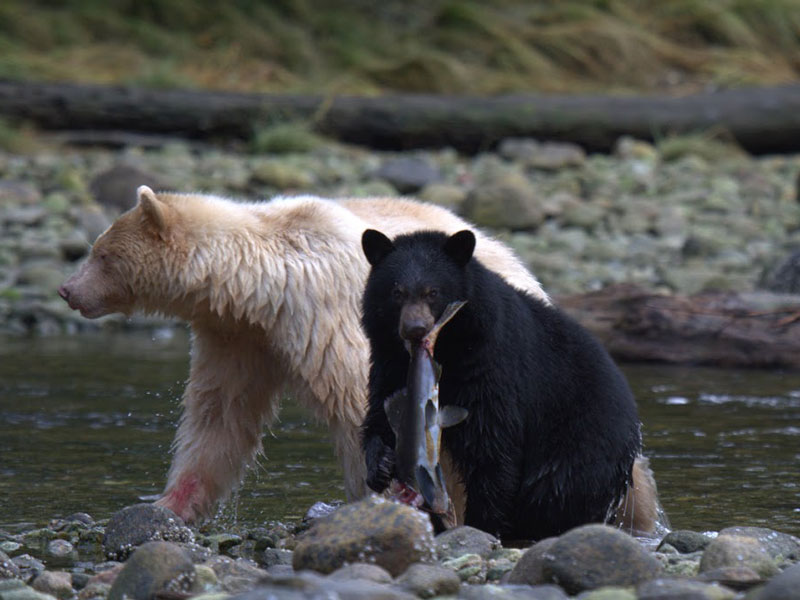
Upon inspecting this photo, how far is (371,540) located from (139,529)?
120 cm

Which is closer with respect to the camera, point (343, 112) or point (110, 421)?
point (110, 421)

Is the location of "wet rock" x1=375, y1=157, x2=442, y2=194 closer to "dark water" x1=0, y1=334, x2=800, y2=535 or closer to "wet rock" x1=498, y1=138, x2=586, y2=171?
"wet rock" x1=498, y1=138, x2=586, y2=171

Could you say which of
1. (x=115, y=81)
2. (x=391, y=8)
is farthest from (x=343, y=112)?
(x=391, y=8)

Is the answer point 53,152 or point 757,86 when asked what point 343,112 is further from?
point 757,86

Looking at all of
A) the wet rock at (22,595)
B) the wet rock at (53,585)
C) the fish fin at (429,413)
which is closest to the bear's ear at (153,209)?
the fish fin at (429,413)

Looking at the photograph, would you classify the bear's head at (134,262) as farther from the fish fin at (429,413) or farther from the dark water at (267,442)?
the fish fin at (429,413)

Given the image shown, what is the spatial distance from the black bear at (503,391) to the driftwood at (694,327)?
4.35m

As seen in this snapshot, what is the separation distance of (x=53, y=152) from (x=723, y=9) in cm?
1084

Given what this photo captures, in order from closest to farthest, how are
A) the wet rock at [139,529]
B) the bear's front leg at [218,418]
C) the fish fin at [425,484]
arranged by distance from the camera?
the fish fin at [425,484] < the wet rock at [139,529] < the bear's front leg at [218,418]

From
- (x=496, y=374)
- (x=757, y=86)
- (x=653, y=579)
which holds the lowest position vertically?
(x=653, y=579)

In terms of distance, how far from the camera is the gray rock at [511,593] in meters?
3.58

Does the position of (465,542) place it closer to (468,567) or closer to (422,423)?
(468,567)

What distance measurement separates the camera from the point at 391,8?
21.1 metres

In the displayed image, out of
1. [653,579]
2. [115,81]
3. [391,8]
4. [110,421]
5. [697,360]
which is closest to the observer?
[653,579]
